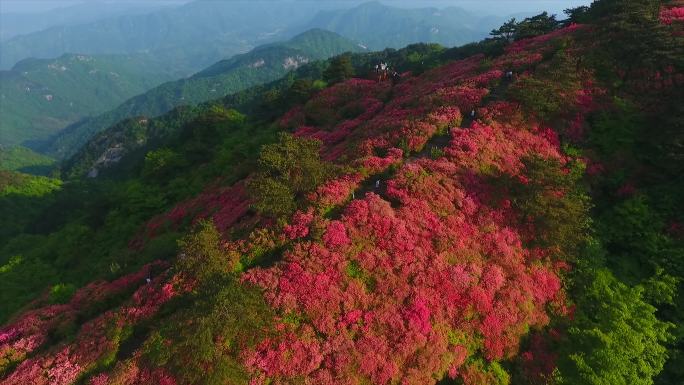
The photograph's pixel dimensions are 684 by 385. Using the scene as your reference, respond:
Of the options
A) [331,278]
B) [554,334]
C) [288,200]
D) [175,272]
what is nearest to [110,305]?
[175,272]

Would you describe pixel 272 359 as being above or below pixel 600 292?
above

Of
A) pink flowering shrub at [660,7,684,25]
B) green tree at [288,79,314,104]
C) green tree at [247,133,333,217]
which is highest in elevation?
pink flowering shrub at [660,7,684,25]

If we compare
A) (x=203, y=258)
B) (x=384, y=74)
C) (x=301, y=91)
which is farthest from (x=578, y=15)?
(x=203, y=258)

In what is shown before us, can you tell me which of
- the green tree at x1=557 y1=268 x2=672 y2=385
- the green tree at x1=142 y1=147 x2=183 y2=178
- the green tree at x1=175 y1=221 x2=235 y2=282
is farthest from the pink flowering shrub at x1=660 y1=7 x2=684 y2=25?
the green tree at x1=142 y1=147 x2=183 y2=178

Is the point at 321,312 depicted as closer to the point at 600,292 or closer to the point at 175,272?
the point at 175,272

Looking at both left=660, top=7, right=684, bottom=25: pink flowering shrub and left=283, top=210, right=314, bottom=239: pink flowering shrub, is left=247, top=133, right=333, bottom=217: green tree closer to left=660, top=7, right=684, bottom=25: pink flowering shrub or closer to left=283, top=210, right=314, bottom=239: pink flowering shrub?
left=283, top=210, right=314, bottom=239: pink flowering shrub

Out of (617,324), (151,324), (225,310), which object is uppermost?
(225,310)

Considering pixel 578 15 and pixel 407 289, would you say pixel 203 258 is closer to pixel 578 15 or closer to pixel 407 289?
pixel 407 289

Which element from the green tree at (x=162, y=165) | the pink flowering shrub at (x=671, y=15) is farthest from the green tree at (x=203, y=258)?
the pink flowering shrub at (x=671, y=15)
